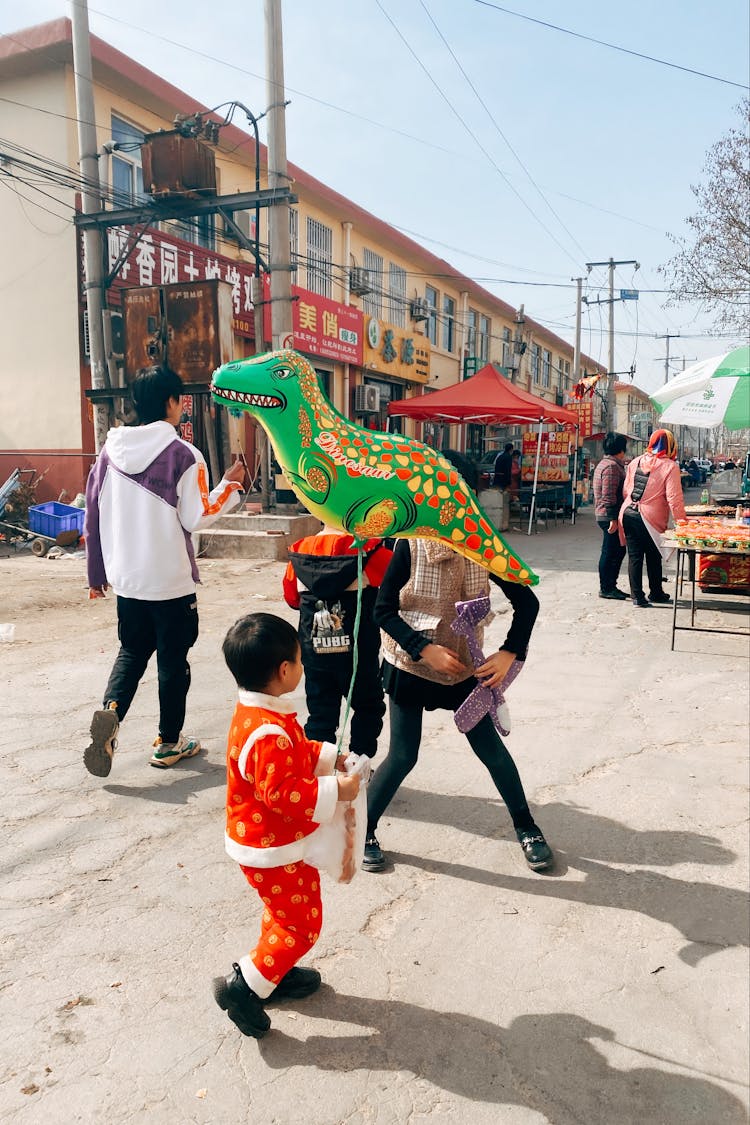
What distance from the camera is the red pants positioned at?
2029 mm

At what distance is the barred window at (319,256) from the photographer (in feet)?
55.6

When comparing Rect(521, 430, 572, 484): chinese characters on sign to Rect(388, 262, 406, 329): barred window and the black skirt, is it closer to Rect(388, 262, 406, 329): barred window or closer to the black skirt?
Rect(388, 262, 406, 329): barred window

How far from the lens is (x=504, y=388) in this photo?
45.2 ft

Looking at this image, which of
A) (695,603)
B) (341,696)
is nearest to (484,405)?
(695,603)

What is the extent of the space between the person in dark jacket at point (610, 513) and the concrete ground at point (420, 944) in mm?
3840

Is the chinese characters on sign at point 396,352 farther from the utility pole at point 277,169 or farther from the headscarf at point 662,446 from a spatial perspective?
the headscarf at point 662,446

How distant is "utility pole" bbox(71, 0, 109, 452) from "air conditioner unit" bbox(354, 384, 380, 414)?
279 inches

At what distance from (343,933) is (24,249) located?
12618 mm

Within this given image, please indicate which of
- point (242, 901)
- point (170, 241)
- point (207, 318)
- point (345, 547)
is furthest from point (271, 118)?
point (242, 901)

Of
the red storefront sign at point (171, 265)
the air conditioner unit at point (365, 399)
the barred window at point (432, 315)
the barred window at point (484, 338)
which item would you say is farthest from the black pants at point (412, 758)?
the barred window at point (484, 338)

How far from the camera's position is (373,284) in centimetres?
1962

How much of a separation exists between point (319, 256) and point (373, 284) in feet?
8.36

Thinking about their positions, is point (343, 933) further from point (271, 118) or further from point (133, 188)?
point (133, 188)

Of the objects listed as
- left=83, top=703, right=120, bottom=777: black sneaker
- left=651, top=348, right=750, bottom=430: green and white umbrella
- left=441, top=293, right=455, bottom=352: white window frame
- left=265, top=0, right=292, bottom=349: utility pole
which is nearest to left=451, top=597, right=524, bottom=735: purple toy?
left=83, top=703, right=120, bottom=777: black sneaker
